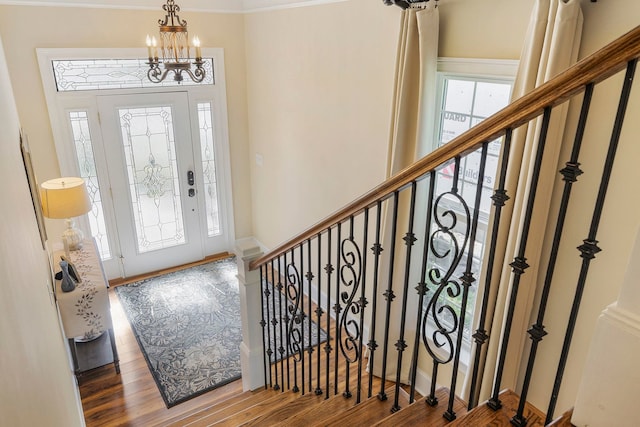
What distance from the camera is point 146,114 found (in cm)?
531

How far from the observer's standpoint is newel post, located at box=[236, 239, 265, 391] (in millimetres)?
3160

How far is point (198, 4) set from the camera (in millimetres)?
5105

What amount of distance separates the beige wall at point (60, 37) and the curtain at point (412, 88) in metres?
3.04

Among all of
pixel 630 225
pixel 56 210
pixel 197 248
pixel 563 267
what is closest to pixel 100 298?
pixel 56 210

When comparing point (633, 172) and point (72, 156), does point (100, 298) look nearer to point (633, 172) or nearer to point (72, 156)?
point (72, 156)

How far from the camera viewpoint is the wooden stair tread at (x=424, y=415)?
65.7 inches

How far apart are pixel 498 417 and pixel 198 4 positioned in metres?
5.14

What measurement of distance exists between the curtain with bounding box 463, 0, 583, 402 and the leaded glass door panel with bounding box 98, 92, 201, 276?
4224mm

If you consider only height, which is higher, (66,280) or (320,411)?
(66,280)

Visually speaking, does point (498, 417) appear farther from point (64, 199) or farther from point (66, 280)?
point (64, 199)

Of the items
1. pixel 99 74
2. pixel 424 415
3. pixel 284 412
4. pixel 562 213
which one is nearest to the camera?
pixel 562 213

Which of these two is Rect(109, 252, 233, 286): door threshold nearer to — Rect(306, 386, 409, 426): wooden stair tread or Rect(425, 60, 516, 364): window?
Rect(425, 60, 516, 364): window

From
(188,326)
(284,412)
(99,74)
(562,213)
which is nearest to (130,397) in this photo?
(188,326)

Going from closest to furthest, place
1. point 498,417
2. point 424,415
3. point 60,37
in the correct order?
point 498,417 → point 424,415 → point 60,37
